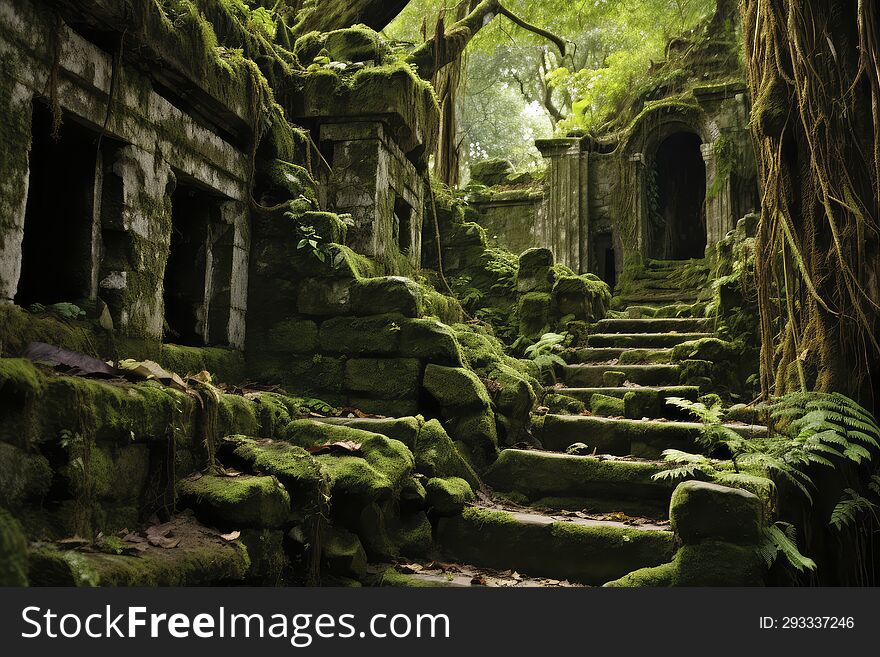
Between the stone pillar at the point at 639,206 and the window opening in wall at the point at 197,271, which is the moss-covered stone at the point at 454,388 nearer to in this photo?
the window opening in wall at the point at 197,271

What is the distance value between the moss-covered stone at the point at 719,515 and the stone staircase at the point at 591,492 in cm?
38

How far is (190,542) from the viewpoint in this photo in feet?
12.4

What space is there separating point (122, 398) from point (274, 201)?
3.99 m

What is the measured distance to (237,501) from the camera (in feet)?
13.4

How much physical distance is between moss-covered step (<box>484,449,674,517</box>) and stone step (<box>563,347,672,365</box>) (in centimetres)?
361

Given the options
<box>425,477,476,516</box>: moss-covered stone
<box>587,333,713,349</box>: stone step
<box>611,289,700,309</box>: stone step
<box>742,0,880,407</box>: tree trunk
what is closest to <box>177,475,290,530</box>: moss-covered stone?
<box>425,477,476,516</box>: moss-covered stone

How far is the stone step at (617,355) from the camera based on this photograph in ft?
31.7

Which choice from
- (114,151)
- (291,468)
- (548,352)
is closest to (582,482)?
(291,468)

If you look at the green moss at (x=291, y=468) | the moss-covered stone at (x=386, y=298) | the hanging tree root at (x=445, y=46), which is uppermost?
the hanging tree root at (x=445, y=46)

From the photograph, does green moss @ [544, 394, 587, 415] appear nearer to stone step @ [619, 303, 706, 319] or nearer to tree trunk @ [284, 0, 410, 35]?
stone step @ [619, 303, 706, 319]

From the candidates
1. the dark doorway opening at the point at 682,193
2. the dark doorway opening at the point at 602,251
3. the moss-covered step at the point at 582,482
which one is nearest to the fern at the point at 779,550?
the moss-covered step at the point at 582,482

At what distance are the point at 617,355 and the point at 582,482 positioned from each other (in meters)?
4.19

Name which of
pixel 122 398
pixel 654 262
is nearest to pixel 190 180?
pixel 122 398

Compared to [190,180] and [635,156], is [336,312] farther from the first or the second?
[635,156]
